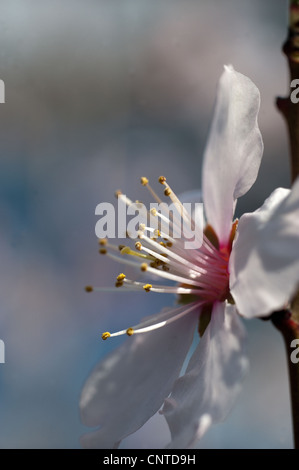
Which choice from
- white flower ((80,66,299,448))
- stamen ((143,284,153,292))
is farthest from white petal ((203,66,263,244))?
stamen ((143,284,153,292))

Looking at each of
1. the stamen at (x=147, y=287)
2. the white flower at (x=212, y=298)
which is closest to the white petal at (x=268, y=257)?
the white flower at (x=212, y=298)

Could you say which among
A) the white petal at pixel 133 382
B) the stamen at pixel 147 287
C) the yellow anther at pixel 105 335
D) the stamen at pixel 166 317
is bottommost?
the white petal at pixel 133 382

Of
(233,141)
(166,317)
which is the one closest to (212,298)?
(166,317)

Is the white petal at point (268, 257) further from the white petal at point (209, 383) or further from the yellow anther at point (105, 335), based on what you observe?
the yellow anther at point (105, 335)

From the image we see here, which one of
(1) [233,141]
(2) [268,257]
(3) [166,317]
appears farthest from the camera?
(3) [166,317]

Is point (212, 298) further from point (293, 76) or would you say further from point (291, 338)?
point (293, 76)

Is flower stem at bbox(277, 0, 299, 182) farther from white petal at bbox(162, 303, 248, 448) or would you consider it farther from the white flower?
white petal at bbox(162, 303, 248, 448)
